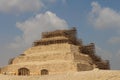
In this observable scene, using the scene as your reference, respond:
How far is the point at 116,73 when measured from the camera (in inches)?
1709

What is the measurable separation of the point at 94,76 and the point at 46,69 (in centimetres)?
2075

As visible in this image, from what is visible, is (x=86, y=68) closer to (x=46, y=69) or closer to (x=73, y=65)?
(x=73, y=65)

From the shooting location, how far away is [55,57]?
64.4m

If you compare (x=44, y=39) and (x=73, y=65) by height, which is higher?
(x=44, y=39)

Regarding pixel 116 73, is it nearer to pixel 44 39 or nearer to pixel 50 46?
pixel 50 46

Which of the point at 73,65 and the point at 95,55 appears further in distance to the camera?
the point at 95,55

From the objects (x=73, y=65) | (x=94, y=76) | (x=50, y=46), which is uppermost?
(x=50, y=46)

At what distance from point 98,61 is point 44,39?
12.4 meters

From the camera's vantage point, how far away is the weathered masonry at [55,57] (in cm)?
6234

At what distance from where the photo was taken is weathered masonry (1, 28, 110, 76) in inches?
2454

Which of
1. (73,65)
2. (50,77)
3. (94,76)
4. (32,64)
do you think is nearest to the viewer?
(94,76)

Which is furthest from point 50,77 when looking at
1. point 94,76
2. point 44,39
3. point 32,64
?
point 44,39

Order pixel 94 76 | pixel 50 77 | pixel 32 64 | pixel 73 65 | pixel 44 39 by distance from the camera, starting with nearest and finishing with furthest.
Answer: pixel 94 76 < pixel 50 77 < pixel 73 65 < pixel 32 64 < pixel 44 39

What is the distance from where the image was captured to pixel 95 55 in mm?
75938
